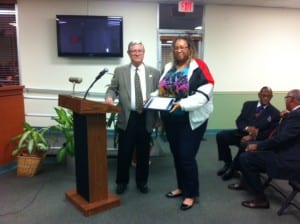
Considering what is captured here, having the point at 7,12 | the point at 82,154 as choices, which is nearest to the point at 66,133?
the point at 82,154

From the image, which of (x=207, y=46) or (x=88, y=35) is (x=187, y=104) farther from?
(x=207, y=46)

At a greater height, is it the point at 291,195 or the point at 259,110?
the point at 259,110

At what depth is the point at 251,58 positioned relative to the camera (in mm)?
5621

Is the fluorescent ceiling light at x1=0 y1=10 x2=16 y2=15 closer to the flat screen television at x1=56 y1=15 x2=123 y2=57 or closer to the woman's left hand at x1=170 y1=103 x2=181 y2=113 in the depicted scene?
the flat screen television at x1=56 y1=15 x2=123 y2=57

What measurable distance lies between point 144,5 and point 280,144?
12.0 ft

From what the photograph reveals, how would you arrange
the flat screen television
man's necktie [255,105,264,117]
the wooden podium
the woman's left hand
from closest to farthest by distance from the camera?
the woman's left hand
the wooden podium
man's necktie [255,105,264,117]
the flat screen television

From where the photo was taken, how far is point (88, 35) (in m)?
4.98

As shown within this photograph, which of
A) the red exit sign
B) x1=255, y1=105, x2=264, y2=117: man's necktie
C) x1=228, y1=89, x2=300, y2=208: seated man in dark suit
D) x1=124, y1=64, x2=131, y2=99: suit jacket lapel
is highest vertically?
the red exit sign

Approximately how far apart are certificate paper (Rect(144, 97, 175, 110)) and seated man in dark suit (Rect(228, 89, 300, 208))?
2.91ft

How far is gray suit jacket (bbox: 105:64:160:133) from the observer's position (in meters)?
2.66

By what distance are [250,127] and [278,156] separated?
0.82m

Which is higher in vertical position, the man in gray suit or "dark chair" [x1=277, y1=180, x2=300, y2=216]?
the man in gray suit

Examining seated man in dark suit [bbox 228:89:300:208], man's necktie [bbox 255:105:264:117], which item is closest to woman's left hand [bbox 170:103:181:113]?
seated man in dark suit [bbox 228:89:300:208]

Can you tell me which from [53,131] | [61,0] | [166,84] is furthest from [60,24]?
[166,84]
